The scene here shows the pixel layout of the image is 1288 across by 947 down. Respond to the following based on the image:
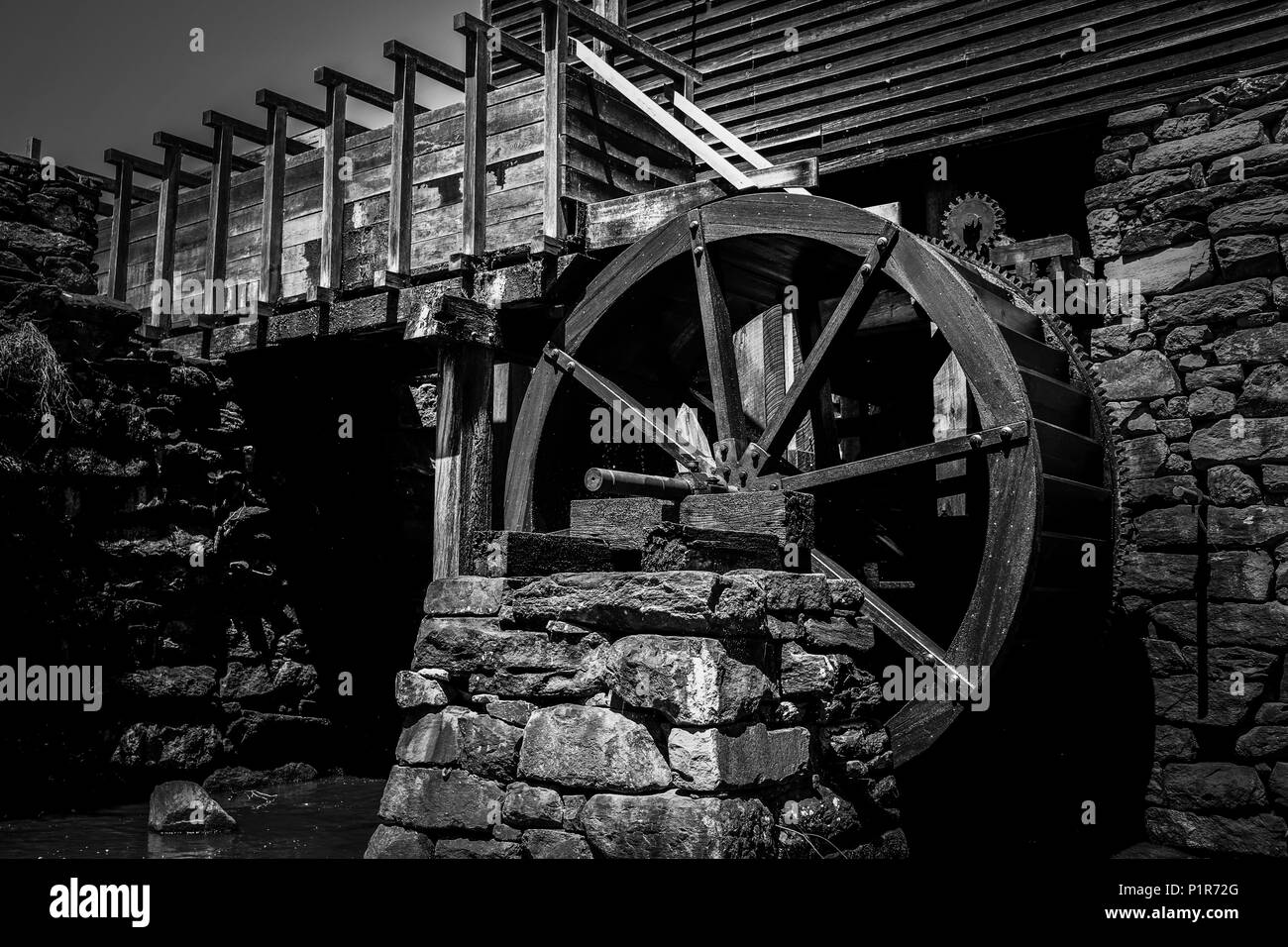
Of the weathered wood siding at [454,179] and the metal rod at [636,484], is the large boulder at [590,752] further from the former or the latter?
Answer: the weathered wood siding at [454,179]

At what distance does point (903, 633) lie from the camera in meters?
5.12

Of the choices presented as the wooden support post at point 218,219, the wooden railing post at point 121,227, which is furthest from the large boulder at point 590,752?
the wooden railing post at point 121,227

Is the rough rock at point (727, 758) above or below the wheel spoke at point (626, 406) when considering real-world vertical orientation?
below

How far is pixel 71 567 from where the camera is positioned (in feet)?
22.4

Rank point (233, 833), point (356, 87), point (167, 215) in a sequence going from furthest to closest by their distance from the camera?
point (167, 215)
point (356, 87)
point (233, 833)

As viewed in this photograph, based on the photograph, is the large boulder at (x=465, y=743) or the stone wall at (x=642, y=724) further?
the large boulder at (x=465, y=743)

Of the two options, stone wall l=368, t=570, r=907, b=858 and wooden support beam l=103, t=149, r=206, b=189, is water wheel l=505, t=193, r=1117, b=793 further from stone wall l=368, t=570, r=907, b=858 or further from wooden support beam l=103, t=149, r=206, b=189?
wooden support beam l=103, t=149, r=206, b=189

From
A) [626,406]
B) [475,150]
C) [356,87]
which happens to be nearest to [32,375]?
[356,87]

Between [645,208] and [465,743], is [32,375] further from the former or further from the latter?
[465,743]

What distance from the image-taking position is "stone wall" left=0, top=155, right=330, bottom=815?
21.6ft

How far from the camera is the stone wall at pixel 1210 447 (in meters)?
5.51

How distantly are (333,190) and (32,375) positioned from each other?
6.47 feet

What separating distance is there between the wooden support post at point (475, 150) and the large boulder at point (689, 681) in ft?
11.2

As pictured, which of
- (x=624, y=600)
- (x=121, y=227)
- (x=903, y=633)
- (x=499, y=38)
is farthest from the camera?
(x=121, y=227)
